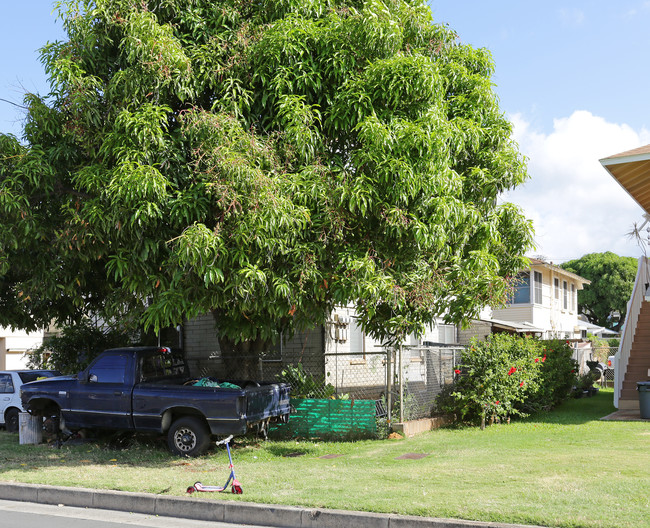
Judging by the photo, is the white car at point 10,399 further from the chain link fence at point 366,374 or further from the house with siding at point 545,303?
the house with siding at point 545,303

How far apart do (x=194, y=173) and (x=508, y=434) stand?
300 inches

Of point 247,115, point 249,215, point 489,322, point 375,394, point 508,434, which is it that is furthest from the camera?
point 489,322

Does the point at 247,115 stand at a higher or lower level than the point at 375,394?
higher

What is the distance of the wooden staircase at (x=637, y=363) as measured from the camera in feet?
53.7

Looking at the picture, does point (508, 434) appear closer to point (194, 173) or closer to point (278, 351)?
point (278, 351)

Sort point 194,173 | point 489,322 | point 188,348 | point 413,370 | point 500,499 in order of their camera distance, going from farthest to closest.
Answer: point 489,322, point 188,348, point 413,370, point 194,173, point 500,499

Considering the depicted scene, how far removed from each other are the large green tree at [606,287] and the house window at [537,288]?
23331mm

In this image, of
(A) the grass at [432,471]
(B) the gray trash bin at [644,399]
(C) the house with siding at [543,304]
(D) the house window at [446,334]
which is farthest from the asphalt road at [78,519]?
(C) the house with siding at [543,304]

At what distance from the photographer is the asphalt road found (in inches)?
289

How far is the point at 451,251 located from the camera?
12.0m

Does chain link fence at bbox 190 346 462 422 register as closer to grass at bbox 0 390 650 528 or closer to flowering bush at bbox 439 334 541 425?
flowering bush at bbox 439 334 541 425

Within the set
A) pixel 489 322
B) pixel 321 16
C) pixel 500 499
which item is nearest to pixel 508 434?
pixel 500 499

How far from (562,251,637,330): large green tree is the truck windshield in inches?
1985

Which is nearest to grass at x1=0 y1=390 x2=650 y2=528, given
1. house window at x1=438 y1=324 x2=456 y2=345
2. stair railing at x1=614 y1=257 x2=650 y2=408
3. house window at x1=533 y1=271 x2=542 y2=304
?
stair railing at x1=614 y1=257 x2=650 y2=408
